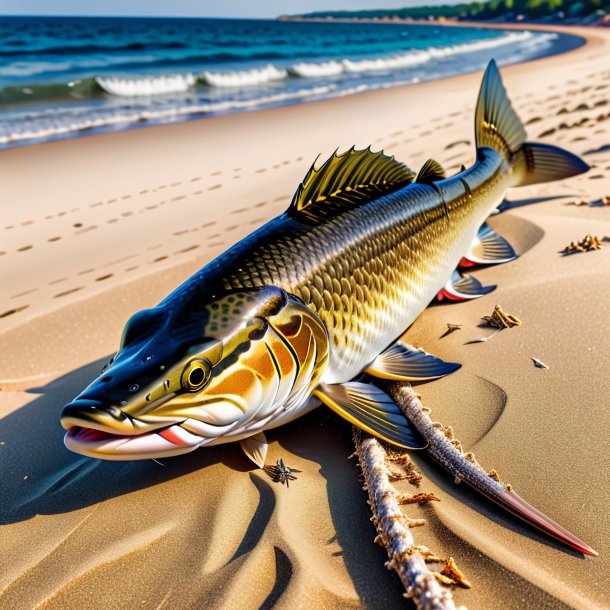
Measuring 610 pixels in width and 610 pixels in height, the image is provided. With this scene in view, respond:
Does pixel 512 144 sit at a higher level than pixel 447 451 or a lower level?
higher

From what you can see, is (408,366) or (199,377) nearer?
(199,377)

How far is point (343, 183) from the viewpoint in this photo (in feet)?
9.88

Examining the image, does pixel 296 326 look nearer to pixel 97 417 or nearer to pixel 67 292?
pixel 97 417

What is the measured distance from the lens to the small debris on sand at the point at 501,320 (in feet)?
11.1

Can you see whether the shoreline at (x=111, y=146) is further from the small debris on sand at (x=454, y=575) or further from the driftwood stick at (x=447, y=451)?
the small debris on sand at (x=454, y=575)

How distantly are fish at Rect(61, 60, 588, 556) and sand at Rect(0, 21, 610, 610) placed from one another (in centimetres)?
23

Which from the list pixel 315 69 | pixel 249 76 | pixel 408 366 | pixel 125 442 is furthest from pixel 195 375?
pixel 315 69

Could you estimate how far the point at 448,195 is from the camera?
371 centimetres

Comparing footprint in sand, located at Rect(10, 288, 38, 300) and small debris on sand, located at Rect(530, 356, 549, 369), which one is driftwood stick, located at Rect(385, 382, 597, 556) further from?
footprint in sand, located at Rect(10, 288, 38, 300)

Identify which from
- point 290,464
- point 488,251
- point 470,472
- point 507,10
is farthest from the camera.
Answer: point 507,10

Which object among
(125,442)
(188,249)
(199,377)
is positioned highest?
(199,377)

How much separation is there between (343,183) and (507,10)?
104438mm

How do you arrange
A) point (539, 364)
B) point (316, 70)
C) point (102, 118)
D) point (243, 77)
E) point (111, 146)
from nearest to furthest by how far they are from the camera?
point (539, 364)
point (111, 146)
point (102, 118)
point (243, 77)
point (316, 70)

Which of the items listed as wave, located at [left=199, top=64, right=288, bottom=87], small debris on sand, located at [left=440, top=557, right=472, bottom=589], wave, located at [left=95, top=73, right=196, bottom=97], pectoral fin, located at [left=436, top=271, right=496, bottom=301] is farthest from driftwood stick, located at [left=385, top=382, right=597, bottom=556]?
wave, located at [left=199, top=64, right=288, bottom=87]
